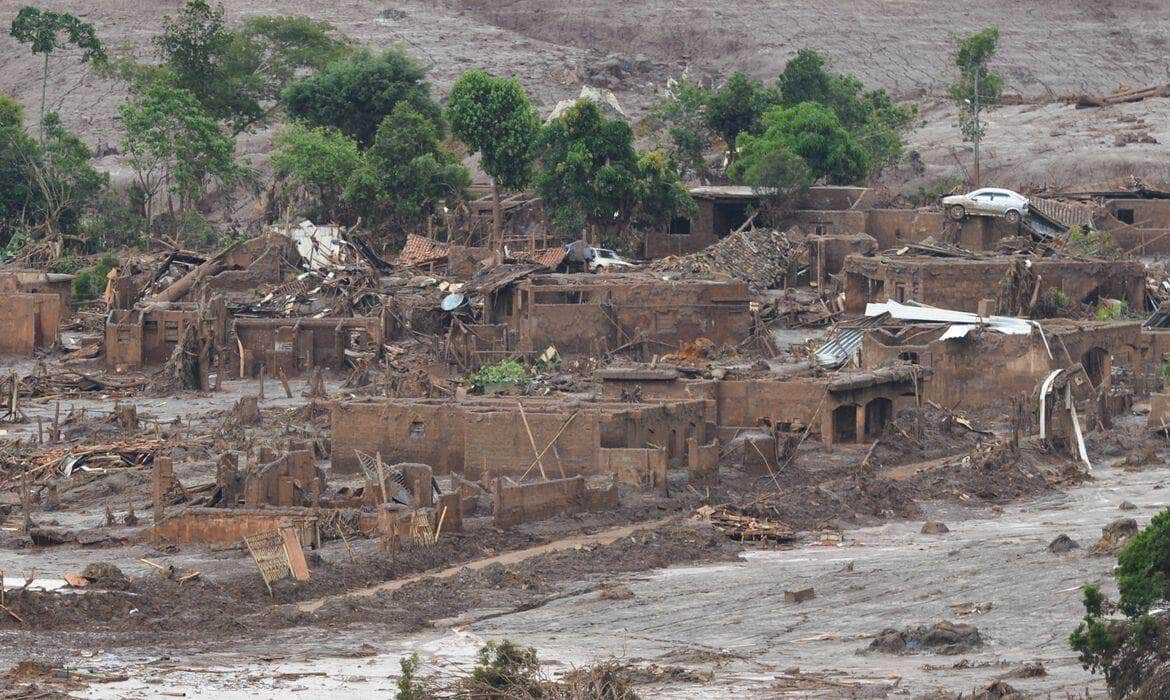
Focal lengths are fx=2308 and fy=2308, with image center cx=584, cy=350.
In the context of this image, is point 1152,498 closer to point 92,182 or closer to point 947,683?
point 947,683

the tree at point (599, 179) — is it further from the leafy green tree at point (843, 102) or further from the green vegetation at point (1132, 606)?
the green vegetation at point (1132, 606)

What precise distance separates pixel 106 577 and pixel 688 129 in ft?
144

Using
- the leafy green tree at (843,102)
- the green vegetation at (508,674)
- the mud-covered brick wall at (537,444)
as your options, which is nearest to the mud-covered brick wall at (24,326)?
the mud-covered brick wall at (537,444)

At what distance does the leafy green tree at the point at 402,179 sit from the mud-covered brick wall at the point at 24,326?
12378 mm

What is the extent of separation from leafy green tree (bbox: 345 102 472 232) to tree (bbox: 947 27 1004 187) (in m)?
15.0

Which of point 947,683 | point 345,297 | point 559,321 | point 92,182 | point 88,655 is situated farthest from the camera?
point 92,182

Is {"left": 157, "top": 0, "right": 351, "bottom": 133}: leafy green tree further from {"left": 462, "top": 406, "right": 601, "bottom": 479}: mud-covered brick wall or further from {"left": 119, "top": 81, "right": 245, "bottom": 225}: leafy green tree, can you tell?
{"left": 462, "top": 406, "right": 601, "bottom": 479}: mud-covered brick wall

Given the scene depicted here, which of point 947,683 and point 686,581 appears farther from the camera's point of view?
point 686,581

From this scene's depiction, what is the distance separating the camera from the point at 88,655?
24203 mm

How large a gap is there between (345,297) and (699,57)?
4908 cm

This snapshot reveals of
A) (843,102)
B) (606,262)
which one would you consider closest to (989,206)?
(606,262)

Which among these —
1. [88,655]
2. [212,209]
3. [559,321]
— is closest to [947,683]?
[88,655]

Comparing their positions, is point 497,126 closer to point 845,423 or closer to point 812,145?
point 812,145

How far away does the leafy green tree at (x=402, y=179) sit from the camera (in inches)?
2431
